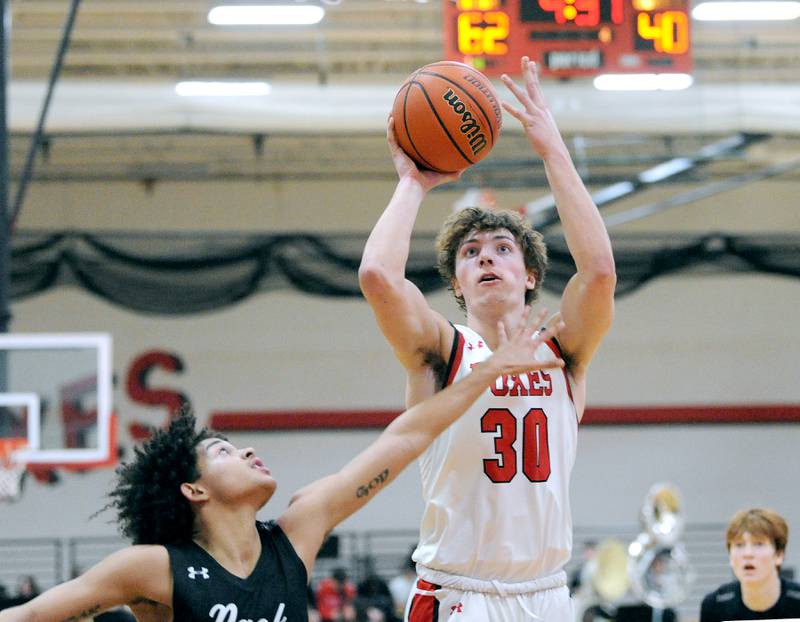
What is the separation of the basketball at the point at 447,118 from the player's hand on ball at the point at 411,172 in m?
0.02

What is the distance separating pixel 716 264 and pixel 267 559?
13.6 metres

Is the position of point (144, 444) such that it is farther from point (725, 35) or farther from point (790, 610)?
point (725, 35)

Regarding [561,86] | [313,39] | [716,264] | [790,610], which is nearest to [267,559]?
[790,610]

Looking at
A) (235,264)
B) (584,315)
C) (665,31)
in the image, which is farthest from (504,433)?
(235,264)

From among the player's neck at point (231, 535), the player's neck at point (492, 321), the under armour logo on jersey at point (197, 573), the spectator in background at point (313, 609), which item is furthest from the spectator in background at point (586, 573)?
the under armour logo on jersey at point (197, 573)

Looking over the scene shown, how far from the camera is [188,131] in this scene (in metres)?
12.8

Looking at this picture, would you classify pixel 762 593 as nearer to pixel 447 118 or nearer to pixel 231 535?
pixel 447 118

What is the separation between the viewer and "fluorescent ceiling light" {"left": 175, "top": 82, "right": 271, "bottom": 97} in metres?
12.9

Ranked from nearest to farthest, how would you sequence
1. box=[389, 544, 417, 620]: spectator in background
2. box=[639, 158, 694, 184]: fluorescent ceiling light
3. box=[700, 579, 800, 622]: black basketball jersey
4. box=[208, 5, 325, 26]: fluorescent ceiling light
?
box=[700, 579, 800, 622]: black basketball jersey < box=[208, 5, 325, 26]: fluorescent ceiling light < box=[639, 158, 694, 184]: fluorescent ceiling light < box=[389, 544, 417, 620]: spectator in background

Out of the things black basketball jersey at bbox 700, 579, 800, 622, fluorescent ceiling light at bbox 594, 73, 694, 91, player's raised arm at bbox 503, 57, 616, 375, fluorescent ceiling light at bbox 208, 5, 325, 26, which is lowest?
black basketball jersey at bbox 700, 579, 800, 622

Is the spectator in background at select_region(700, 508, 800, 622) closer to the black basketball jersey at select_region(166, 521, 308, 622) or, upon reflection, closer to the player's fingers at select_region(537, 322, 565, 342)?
the player's fingers at select_region(537, 322, 565, 342)

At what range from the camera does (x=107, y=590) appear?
10.7ft

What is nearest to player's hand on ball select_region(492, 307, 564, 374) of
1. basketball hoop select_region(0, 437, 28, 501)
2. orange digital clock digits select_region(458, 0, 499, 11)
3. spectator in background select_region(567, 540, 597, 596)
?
orange digital clock digits select_region(458, 0, 499, 11)

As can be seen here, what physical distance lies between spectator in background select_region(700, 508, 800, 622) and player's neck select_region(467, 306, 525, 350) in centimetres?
199
